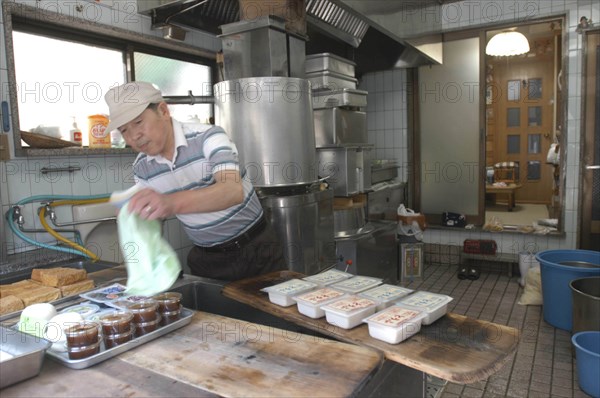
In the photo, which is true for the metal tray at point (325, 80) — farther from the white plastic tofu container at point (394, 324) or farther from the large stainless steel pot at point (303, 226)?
the white plastic tofu container at point (394, 324)

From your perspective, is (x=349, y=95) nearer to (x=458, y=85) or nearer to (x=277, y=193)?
(x=277, y=193)

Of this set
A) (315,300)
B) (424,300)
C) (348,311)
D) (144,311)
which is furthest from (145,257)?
(424,300)

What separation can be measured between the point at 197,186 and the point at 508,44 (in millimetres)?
4759

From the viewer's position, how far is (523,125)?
28.3 ft

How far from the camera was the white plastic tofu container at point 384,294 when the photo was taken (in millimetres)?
1529

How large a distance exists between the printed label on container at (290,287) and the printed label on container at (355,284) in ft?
0.38

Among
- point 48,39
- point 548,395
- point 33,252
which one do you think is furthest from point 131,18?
point 548,395

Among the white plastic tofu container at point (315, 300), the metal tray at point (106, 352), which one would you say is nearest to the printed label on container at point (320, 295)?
the white plastic tofu container at point (315, 300)

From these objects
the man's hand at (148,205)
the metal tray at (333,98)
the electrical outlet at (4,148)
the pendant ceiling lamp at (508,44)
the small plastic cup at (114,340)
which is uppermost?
the pendant ceiling lamp at (508,44)

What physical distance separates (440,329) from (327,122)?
9.42 ft

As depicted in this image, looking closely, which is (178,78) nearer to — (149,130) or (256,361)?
(149,130)

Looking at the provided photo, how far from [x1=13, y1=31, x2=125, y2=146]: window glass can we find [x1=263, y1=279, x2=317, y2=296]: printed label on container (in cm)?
196

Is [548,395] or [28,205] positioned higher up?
[28,205]

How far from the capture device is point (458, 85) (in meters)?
5.29
